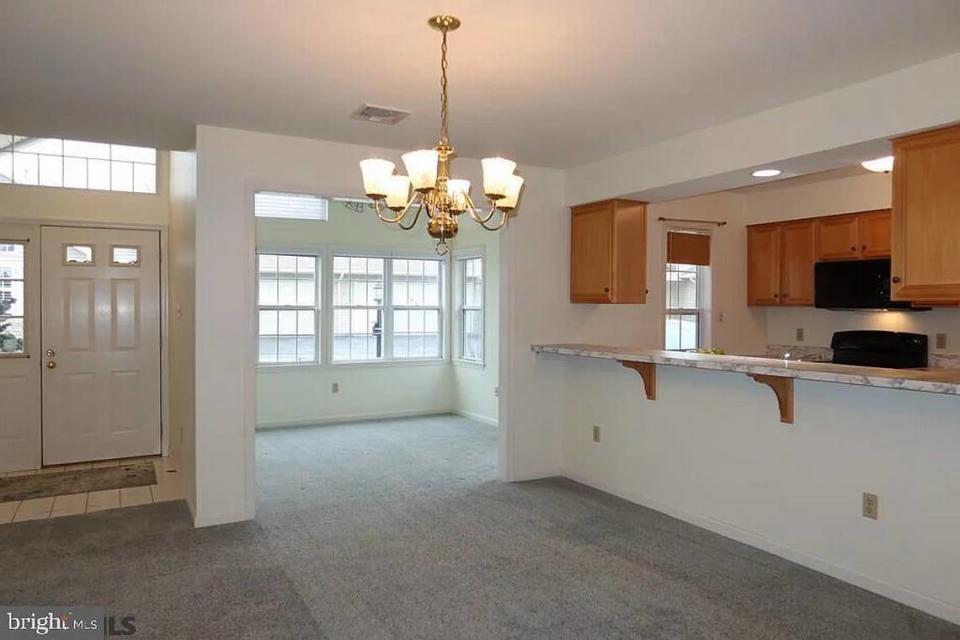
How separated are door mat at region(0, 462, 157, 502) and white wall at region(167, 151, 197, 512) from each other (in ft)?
→ 1.15

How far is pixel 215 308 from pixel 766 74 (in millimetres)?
3192

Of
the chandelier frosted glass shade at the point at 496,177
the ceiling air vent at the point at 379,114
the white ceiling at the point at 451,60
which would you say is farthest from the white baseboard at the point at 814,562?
the ceiling air vent at the point at 379,114

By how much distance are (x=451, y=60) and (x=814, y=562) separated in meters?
2.97

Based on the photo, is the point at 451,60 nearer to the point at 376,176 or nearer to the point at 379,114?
the point at 376,176

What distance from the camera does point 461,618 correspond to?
285cm

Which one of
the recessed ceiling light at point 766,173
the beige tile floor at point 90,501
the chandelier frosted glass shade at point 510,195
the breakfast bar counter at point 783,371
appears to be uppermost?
the recessed ceiling light at point 766,173

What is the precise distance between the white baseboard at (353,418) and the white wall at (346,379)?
1 cm

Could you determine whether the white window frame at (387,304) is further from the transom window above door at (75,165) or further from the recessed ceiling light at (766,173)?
the recessed ceiling light at (766,173)

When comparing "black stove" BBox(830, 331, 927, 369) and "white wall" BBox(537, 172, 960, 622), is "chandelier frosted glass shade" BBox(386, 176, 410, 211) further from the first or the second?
"black stove" BBox(830, 331, 927, 369)

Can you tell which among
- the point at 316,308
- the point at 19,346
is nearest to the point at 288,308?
the point at 316,308

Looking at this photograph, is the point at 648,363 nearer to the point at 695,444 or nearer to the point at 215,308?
the point at 695,444

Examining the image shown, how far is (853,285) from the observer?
5.50 meters

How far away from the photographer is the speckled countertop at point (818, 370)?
8.88ft

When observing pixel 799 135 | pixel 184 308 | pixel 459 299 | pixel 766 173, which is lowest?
pixel 184 308
